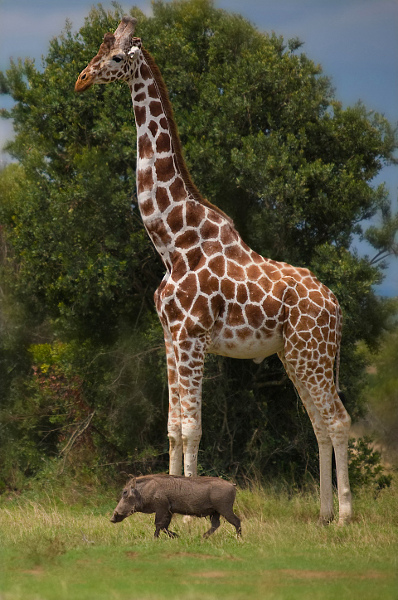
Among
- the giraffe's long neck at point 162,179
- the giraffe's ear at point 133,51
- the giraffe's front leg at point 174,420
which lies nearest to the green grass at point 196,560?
the giraffe's front leg at point 174,420

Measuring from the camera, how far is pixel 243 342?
7.05 meters

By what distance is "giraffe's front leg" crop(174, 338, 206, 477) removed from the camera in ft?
22.4

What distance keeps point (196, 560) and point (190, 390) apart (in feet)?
5.94

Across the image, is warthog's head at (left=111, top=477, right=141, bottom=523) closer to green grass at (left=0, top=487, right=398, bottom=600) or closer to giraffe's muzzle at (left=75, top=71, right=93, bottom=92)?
green grass at (left=0, top=487, right=398, bottom=600)

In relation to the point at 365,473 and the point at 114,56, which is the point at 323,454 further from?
the point at 114,56

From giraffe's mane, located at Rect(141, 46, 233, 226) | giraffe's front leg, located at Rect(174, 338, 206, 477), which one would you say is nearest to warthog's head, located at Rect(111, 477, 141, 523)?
giraffe's front leg, located at Rect(174, 338, 206, 477)

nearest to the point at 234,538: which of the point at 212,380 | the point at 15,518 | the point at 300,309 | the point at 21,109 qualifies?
the point at 300,309

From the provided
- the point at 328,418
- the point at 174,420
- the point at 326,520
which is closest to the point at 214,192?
the point at 174,420

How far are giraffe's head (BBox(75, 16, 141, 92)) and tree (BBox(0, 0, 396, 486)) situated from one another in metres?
2.87

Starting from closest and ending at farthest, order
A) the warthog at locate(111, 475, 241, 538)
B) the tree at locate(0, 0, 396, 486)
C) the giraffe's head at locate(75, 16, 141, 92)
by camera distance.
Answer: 1. the warthog at locate(111, 475, 241, 538)
2. the giraffe's head at locate(75, 16, 141, 92)
3. the tree at locate(0, 0, 396, 486)

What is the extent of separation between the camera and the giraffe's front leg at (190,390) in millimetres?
6812

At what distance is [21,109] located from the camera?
458 inches

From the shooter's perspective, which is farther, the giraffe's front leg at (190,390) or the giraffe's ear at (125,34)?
the giraffe's ear at (125,34)

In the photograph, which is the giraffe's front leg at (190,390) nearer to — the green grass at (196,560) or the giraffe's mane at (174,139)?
the green grass at (196,560)
